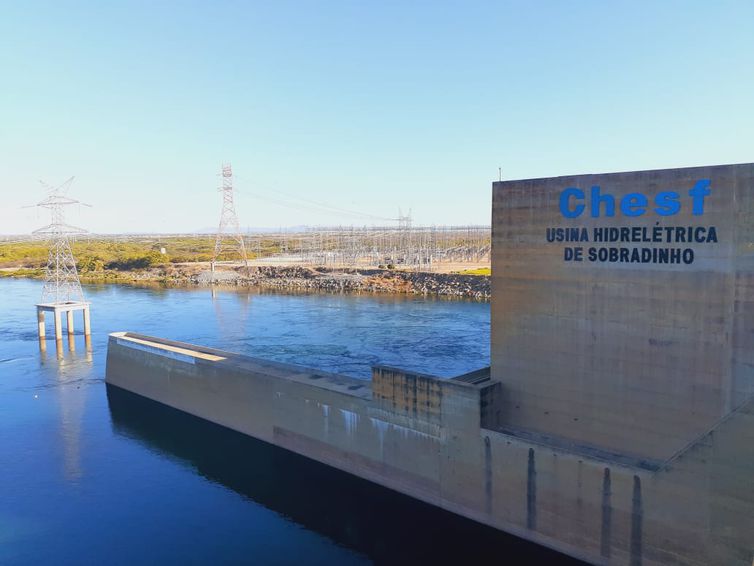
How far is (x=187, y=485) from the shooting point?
23625 millimetres

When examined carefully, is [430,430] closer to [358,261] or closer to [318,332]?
[318,332]

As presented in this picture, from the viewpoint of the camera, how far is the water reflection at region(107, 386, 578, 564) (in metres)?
18.4

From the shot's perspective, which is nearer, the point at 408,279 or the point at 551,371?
the point at 551,371

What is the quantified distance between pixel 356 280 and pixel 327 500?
60.4m

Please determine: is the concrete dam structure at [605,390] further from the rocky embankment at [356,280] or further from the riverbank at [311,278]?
the riverbank at [311,278]

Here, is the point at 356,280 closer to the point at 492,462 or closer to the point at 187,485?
the point at 187,485

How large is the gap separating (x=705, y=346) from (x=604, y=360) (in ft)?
9.20

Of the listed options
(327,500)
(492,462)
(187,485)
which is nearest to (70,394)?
(187,485)

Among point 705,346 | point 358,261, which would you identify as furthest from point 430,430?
point 358,261

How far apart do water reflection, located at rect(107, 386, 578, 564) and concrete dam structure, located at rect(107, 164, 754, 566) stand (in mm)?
680

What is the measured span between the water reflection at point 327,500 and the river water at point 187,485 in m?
0.05

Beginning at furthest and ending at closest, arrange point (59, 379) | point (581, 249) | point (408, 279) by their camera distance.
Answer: point (408, 279) → point (59, 379) → point (581, 249)

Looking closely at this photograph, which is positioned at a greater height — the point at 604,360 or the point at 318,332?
the point at 604,360

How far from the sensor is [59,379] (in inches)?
1457
